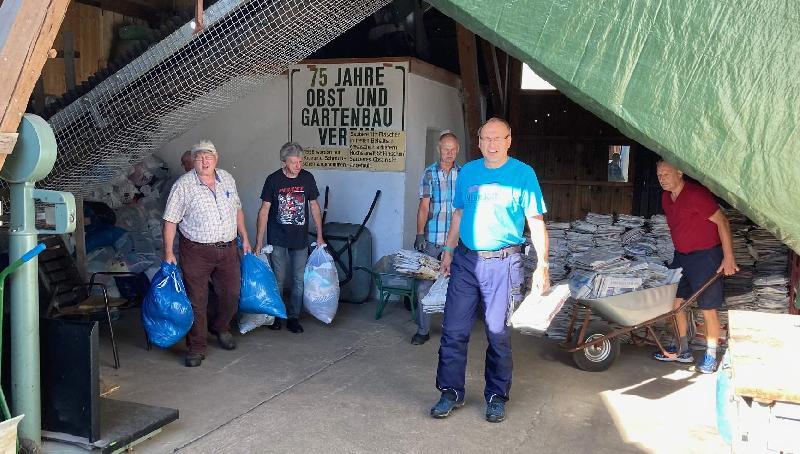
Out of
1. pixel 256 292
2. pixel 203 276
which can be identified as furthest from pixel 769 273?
pixel 203 276

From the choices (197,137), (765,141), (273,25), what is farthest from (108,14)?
(765,141)

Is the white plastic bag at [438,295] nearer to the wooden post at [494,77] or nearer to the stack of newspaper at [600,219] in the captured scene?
the stack of newspaper at [600,219]

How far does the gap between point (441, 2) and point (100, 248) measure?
4.58m

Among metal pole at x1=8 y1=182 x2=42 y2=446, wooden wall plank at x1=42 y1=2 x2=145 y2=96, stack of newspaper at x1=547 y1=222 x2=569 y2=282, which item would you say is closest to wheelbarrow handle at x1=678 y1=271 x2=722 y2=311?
stack of newspaper at x1=547 y1=222 x2=569 y2=282

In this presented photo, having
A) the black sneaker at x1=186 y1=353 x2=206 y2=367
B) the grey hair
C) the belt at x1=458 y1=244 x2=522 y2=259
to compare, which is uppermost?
the grey hair

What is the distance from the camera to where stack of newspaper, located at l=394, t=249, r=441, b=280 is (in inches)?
233

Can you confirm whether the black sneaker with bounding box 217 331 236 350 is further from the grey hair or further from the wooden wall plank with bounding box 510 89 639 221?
the wooden wall plank with bounding box 510 89 639 221

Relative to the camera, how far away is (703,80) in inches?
135

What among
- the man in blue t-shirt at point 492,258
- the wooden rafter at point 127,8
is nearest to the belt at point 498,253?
the man in blue t-shirt at point 492,258

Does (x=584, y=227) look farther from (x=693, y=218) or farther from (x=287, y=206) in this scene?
(x=287, y=206)

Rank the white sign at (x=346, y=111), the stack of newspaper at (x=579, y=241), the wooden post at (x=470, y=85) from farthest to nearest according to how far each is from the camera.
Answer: the wooden post at (x=470, y=85), the white sign at (x=346, y=111), the stack of newspaper at (x=579, y=241)

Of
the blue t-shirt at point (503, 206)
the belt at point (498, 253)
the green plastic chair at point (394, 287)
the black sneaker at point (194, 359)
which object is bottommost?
the black sneaker at point (194, 359)

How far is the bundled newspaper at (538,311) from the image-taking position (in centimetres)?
404

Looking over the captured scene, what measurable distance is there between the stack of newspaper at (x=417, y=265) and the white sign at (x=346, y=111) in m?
1.41
